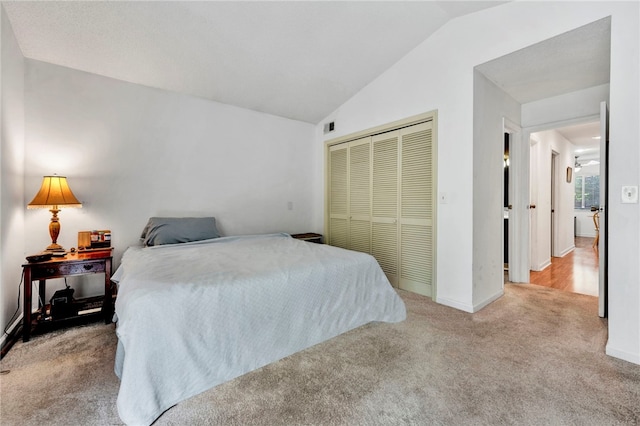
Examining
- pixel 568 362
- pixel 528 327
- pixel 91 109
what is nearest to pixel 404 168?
pixel 528 327

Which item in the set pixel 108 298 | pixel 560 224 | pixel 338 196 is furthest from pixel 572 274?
pixel 108 298

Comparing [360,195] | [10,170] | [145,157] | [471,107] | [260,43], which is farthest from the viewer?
[360,195]

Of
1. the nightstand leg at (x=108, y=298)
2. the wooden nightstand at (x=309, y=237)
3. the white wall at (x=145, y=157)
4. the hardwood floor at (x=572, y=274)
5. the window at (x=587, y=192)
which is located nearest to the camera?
the nightstand leg at (x=108, y=298)

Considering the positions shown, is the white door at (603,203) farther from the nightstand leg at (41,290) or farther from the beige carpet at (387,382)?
the nightstand leg at (41,290)

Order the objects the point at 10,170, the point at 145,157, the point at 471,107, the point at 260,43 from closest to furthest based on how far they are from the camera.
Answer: the point at 10,170 → the point at 471,107 → the point at 260,43 → the point at 145,157

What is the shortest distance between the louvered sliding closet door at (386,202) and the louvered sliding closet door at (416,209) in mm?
102

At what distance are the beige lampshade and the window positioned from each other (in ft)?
38.6

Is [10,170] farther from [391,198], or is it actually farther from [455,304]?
[455,304]

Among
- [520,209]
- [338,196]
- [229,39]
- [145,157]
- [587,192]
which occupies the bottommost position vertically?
[520,209]

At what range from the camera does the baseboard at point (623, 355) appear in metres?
1.87

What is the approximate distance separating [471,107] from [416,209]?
1.17 meters

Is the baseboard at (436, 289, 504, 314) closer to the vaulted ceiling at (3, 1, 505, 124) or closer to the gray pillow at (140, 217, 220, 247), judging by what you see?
the gray pillow at (140, 217, 220, 247)

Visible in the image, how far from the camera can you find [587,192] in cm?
848

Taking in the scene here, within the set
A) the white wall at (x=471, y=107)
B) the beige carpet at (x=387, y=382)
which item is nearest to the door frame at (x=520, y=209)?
the white wall at (x=471, y=107)
